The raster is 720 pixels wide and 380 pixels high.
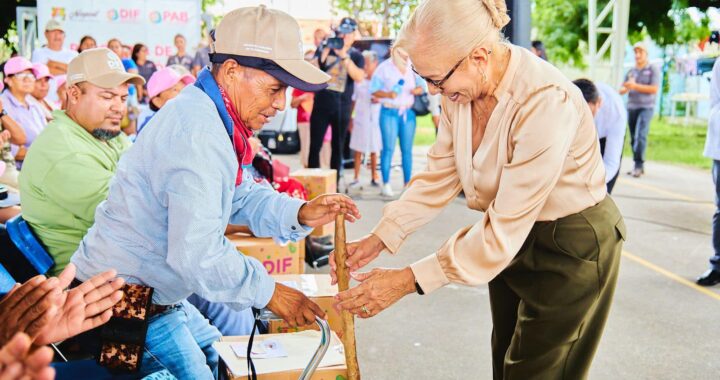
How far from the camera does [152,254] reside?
2.30 metres

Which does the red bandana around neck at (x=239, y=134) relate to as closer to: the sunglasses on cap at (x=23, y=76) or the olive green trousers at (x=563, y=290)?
the olive green trousers at (x=563, y=290)

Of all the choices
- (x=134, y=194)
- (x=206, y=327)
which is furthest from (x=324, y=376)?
(x=134, y=194)

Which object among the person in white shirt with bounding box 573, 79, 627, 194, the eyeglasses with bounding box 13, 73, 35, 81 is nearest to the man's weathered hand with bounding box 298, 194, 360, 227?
the person in white shirt with bounding box 573, 79, 627, 194

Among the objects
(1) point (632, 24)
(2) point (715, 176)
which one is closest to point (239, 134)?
(2) point (715, 176)

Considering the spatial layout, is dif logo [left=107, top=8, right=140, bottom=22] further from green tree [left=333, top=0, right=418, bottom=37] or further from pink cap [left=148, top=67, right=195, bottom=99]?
green tree [left=333, top=0, right=418, bottom=37]

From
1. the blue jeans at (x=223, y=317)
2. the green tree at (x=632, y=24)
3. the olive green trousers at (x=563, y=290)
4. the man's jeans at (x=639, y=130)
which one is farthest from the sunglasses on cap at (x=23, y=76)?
the green tree at (x=632, y=24)

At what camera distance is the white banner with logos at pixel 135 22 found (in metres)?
13.5

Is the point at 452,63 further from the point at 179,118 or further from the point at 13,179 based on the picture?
the point at 13,179

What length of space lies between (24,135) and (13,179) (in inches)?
53.9

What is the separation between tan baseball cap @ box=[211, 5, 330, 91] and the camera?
7.35 ft

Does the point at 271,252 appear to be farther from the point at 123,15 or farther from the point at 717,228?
the point at 123,15

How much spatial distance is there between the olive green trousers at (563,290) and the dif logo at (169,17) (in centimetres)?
1233

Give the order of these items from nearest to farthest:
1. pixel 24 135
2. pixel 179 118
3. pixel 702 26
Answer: pixel 179 118 → pixel 24 135 → pixel 702 26

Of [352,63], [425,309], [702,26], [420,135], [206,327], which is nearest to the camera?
[206,327]
